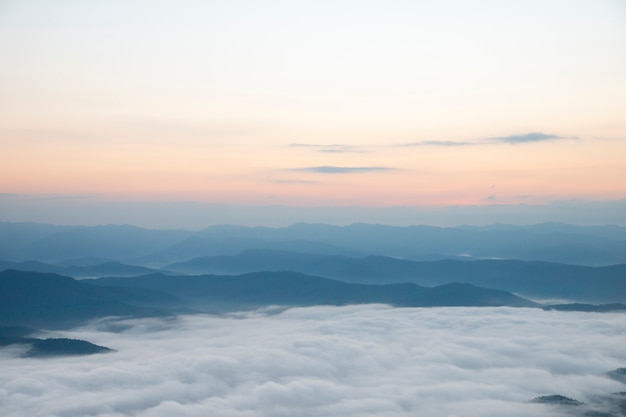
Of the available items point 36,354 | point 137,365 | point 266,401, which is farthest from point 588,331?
point 36,354

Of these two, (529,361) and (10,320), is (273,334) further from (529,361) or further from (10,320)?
(10,320)

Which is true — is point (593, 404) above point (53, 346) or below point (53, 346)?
above

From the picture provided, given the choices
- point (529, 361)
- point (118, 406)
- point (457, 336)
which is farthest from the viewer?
point (457, 336)

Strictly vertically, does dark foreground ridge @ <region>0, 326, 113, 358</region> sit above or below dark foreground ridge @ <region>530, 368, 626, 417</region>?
below

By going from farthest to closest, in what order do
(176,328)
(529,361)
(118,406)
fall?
(176,328) → (529,361) → (118,406)

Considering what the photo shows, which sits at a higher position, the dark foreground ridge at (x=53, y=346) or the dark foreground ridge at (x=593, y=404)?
the dark foreground ridge at (x=593, y=404)

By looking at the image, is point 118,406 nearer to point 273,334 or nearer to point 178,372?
point 178,372

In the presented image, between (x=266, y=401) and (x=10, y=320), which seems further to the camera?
(x=10, y=320)

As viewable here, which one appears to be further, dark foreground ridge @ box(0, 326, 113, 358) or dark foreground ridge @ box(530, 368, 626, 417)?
dark foreground ridge @ box(0, 326, 113, 358)

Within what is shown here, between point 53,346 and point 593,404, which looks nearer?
point 593,404

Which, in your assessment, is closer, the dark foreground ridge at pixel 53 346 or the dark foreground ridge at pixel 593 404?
the dark foreground ridge at pixel 593 404
